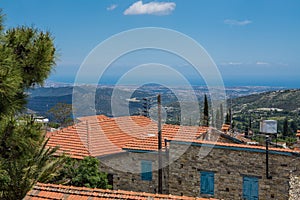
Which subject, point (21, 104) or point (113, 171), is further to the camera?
point (113, 171)

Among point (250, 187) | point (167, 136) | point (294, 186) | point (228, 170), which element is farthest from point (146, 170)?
point (294, 186)

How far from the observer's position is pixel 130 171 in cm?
1417

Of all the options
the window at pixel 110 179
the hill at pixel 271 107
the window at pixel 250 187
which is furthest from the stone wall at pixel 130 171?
the hill at pixel 271 107

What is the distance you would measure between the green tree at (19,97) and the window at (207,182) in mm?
8219

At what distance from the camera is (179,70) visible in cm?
944

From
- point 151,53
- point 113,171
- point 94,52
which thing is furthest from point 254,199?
point 94,52

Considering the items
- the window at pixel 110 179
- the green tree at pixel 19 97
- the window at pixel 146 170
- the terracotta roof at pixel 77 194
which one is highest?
the green tree at pixel 19 97

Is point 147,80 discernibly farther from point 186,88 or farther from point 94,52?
point 94,52

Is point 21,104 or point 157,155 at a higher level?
point 21,104

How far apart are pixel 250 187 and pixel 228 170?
0.99 metres

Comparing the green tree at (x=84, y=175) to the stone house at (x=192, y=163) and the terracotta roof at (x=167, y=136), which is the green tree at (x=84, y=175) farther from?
the terracotta roof at (x=167, y=136)

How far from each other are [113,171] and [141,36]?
7.35m

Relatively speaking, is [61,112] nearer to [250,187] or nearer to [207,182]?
[207,182]

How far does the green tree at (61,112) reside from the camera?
96.3 ft
